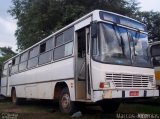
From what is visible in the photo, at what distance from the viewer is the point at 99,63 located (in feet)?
27.9

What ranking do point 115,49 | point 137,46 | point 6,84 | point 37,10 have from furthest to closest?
point 37,10, point 6,84, point 137,46, point 115,49

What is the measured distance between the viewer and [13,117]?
995cm

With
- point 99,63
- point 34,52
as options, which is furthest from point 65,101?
point 34,52

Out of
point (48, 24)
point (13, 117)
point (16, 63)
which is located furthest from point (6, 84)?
point (13, 117)

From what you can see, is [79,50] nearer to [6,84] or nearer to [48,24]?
[6,84]

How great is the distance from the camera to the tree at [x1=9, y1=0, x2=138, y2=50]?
22.6m

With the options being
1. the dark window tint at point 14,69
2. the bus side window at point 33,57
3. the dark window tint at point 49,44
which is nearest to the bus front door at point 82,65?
the dark window tint at point 49,44

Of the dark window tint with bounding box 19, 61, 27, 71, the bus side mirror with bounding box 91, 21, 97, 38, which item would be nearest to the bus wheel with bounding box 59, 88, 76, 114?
the bus side mirror with bounding box 91, 21, 97, 38

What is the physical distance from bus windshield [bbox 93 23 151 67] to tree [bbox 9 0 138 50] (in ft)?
42.1

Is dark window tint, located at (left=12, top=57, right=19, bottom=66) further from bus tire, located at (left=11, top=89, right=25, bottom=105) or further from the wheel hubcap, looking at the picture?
the wheel hubcap

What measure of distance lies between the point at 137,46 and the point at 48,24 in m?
→ 15.3

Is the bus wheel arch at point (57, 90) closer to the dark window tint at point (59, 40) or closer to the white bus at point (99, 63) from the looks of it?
Answer: the white bus at point (99, 63)

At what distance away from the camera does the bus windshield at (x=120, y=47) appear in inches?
341

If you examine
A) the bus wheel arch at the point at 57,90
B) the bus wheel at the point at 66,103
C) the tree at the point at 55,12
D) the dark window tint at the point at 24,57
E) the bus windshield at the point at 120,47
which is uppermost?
the tree at the point at 55,12
